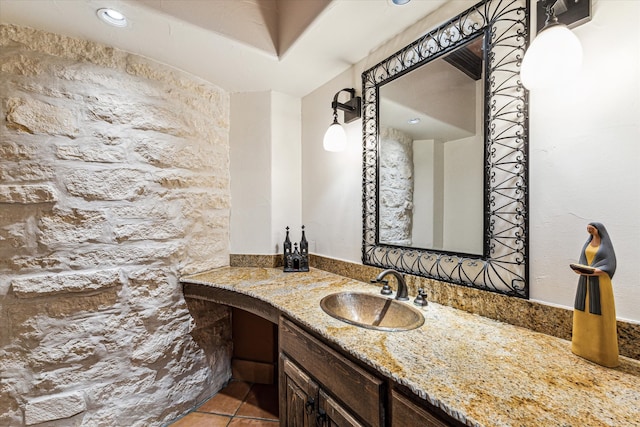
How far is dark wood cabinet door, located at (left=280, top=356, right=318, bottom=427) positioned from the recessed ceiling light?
1626mm

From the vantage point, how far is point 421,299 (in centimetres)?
108

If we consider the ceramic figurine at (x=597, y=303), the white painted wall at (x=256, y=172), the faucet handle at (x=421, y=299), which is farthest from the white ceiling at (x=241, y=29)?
the faucet handle at (x=421, y=299)

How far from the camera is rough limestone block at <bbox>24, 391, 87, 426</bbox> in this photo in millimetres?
1132

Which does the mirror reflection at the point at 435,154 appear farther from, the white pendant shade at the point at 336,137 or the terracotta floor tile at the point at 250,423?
the terracotta floor tile at the point at 250,423

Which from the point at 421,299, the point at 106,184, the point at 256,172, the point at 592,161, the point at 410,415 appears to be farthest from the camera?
the point at 256,172

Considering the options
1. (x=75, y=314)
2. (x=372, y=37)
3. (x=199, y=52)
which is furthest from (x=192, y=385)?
(x=372, y=37)

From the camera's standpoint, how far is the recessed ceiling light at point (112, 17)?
3.61 feet

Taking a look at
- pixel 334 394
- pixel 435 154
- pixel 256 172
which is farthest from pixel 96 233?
pixel 435 154

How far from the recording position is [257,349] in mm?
1857

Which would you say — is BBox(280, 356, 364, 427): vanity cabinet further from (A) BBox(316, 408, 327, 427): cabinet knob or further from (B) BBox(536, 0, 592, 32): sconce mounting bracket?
(B) BBox(536, 0, 592, 32): sconce mounting bracket

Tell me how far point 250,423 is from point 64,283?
1.22m

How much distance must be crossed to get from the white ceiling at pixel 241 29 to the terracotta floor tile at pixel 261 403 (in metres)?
2.06

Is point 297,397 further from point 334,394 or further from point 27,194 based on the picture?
point 27,194

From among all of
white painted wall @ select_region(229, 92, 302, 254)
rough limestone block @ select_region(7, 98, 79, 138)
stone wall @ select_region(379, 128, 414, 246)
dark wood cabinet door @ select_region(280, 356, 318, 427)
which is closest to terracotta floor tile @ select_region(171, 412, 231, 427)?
dark wood cabinet door @ select_region(280, 356, 318, 427)
